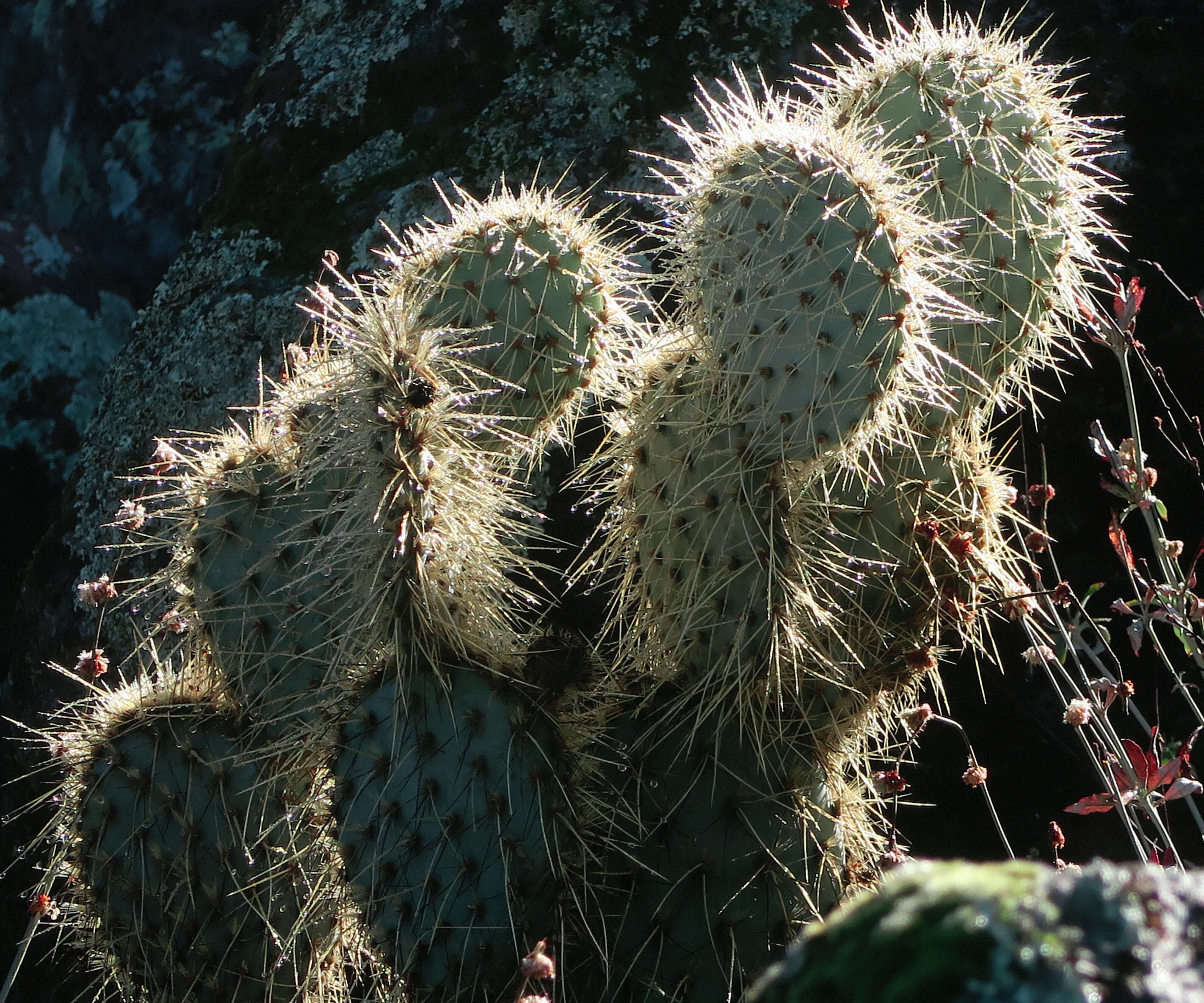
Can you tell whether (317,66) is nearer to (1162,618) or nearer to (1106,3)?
(1106,3)

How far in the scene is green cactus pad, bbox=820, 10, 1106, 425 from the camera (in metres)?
1.28

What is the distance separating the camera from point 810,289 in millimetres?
1107

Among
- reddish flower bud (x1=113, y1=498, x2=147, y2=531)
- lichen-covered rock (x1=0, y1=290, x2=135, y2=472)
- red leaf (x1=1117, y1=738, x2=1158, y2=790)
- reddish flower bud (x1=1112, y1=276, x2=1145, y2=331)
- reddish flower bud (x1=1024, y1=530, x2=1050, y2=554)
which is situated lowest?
red leaf (x1=1117, y1=738, x2=1158, y2=790)

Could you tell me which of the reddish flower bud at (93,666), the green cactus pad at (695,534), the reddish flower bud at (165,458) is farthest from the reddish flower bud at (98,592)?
the green cactus pad at (695,534)

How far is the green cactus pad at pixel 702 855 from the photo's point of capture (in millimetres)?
1218

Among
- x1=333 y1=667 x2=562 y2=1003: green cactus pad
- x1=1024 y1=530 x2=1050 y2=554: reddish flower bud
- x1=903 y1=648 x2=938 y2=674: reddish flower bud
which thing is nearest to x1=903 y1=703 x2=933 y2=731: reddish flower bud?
x1=903 y1=648 x2=938 y2=674: reddish flower bud

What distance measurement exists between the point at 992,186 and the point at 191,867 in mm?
1341

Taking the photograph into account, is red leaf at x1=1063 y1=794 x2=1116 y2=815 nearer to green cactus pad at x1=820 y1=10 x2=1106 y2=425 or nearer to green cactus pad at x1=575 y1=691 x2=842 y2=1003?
green cactus pad at x1=575 y1=691 x2=842 y2=1003

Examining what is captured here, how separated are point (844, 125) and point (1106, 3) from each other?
1.26 metres

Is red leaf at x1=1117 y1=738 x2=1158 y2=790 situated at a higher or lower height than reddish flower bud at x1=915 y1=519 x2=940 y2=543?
lower

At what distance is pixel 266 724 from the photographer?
4.51ft

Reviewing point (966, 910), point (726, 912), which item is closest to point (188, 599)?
point (726, 912)

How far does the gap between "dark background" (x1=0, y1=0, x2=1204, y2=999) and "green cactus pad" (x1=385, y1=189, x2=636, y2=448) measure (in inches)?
20.7

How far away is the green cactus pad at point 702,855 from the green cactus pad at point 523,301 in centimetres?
45
